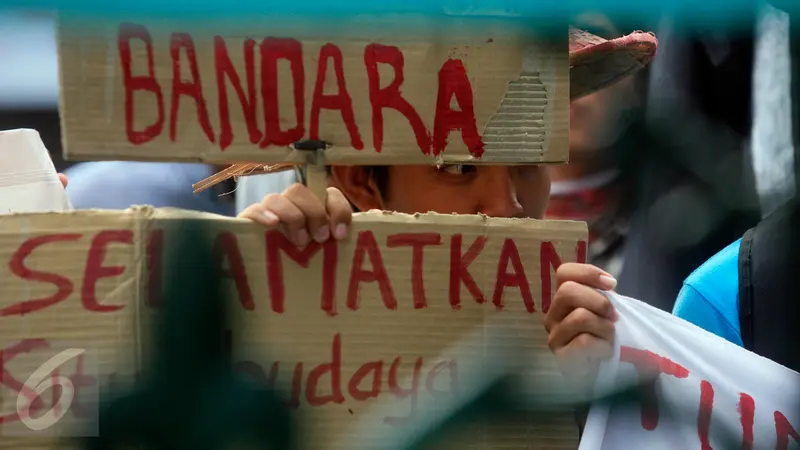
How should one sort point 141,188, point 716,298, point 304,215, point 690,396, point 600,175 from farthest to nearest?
1. point 600,175
2. point 141,188
3. point 716,298
4. point 690,396
5. point 304,215

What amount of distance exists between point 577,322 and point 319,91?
38cm

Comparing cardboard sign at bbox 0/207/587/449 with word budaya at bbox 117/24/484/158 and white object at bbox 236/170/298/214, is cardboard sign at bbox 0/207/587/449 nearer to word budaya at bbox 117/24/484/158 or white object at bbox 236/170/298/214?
word budaya at bbox 117/24/484/158

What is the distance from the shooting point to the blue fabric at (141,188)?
2.32 meters

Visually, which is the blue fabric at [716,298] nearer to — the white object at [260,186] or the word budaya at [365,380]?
the word budaya at [365,380]

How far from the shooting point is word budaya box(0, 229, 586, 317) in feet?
3.42

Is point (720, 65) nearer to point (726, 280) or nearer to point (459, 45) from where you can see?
point (726, 280)

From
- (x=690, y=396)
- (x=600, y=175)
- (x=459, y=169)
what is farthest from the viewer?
(x=600, y=175)

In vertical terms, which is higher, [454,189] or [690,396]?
[454,189]

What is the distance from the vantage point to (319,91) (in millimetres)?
1090

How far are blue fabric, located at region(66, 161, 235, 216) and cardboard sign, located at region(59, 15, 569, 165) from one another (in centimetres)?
124

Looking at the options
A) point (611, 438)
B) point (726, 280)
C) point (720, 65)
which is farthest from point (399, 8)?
point (720, 65)

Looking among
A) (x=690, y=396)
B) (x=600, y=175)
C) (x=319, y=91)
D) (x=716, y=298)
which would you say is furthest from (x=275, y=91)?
(x=600, y=175)

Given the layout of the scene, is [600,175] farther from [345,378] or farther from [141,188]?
[345,378]

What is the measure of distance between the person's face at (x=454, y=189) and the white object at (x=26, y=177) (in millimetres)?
428
